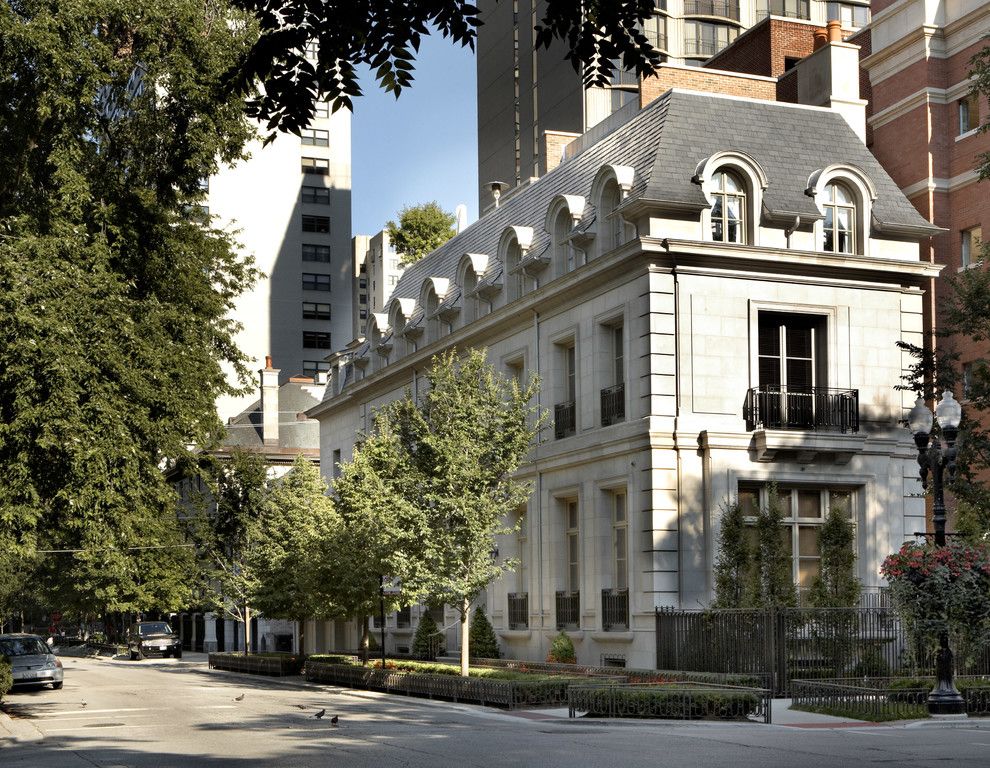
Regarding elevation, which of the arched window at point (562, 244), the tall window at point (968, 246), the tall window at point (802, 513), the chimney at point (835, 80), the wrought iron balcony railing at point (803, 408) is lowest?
the tall window at point (802, 513)

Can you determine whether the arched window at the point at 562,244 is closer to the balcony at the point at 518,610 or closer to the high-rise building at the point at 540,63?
the balcony at the point at 518,610

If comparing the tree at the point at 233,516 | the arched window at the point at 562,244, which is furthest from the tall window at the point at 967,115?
the tree at the point at 233,516

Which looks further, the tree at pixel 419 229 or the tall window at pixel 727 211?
the tree at pixel 419 229

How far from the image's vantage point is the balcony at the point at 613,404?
3359 cm

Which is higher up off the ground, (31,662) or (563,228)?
(563,228)

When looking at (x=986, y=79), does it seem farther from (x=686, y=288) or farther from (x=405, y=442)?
(x=405, y=442)

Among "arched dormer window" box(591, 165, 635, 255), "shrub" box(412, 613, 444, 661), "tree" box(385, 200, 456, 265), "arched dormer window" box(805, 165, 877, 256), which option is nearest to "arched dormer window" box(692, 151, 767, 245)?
"arched dormer window" box(805, 165, 877, 256)

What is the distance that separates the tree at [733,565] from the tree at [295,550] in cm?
1281

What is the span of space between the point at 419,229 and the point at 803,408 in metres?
44.0

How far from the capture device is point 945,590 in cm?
2241

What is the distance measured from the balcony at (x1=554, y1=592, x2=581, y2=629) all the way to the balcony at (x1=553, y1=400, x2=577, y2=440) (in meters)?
4.13

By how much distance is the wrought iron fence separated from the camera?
2809 centimetres

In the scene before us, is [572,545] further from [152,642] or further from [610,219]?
[152,642]

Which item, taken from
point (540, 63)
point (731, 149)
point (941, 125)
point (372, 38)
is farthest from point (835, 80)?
point (540, 63)
